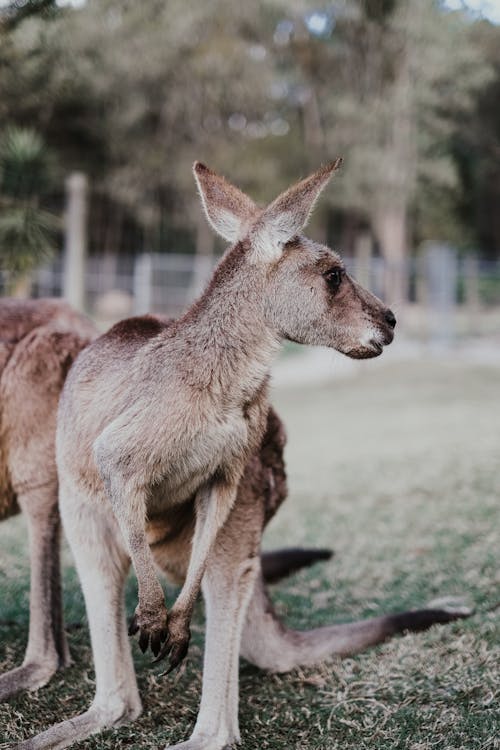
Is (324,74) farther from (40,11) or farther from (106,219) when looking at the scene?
(40,11)

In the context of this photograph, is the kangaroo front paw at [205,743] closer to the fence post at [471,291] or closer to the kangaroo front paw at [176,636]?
the kangaroo front paw at [176,636]

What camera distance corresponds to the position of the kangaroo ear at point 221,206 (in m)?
2.53

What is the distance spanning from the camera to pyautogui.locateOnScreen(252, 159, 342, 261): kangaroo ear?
7.67 feet

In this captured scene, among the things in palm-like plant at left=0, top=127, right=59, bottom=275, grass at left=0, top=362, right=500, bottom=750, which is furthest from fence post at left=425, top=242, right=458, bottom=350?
palm-like plant at left=0, top=127, right=59, bottom=275

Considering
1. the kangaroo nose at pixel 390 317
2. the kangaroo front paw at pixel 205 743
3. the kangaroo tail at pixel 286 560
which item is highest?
the kangaroo nose at pixel 390 317

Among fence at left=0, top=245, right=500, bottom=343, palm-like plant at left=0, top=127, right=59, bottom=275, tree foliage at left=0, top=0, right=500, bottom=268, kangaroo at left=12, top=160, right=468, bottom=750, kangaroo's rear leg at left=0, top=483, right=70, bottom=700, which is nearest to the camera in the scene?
kangaroo at left=12, top=160, right=468, bottom=750

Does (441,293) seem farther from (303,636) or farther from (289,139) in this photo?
(303,636)

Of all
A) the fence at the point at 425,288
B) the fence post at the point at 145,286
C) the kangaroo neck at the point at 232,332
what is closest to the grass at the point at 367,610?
the kangaroo neck at the point at 232,332

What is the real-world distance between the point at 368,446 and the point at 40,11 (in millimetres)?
4684

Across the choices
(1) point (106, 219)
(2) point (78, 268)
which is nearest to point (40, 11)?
(2) point (78, 268)

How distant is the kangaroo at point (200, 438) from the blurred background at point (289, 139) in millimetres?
13489

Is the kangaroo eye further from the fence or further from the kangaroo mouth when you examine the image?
the fence

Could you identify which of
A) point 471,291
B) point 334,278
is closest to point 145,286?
point 471,291

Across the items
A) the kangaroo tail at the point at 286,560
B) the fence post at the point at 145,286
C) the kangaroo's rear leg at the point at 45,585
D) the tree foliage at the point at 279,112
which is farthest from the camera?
the tree foliage at the point at 279,112
